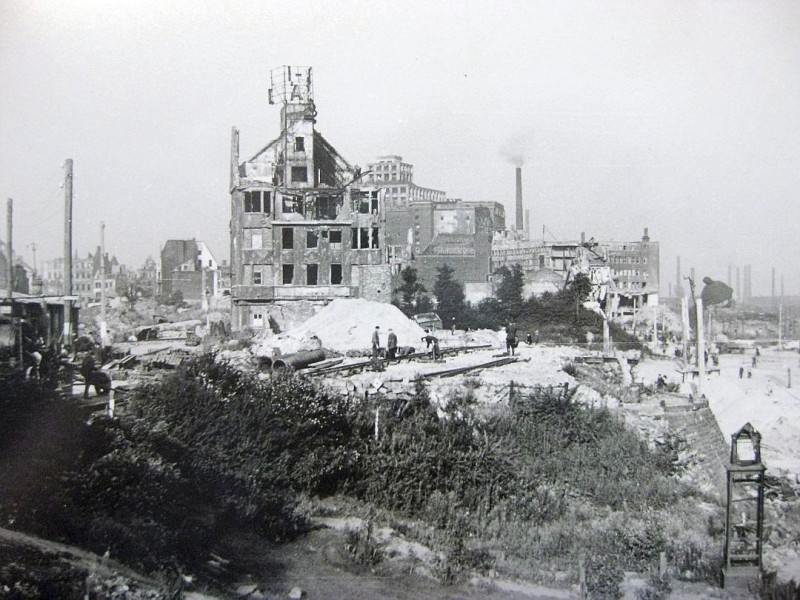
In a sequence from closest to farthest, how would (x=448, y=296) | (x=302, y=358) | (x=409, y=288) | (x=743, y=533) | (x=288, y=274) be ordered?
(x=743, y=533)
(x=302, y=358)
(x=288, y=274)
(x=448, y=296)
(x=409, y=288)

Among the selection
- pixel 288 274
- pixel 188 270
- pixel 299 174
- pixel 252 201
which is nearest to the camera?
pixel 288 274

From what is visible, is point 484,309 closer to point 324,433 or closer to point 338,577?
point 324,433

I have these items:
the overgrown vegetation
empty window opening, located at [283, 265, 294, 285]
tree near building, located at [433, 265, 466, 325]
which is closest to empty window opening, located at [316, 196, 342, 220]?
empty window opening, located at [283, 265, 294, 285]

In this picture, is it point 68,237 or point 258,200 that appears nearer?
point 68,237

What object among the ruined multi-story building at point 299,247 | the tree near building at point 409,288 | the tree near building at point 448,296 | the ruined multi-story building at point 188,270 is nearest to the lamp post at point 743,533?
the ruined multi-story building at point 299,247

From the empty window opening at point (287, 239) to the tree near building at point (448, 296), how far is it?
11.8 metres

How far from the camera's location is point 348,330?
106ft

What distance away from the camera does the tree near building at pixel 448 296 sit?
47438 millimetres

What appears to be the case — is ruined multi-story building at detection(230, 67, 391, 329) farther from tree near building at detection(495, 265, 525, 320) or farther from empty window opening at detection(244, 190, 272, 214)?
tree near building at detection(495, 265, 525, 320)

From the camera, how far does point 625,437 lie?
15859mm

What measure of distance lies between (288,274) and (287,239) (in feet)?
7.09

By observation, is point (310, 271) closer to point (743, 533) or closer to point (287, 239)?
point (287, 239)

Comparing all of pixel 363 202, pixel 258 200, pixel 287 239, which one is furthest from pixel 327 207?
pixel 258 200

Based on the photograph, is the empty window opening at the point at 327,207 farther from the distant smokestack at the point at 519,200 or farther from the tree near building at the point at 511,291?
the distant smokestack at the point at 519,200
